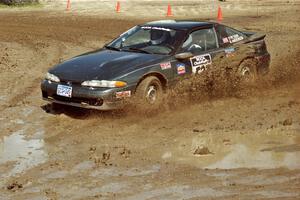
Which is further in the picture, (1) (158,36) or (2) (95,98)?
(1) (158,36)

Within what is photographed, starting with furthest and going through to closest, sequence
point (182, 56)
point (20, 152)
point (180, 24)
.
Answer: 1. point (180, 24)
2. point (182, 56)
3. point (20, 152)

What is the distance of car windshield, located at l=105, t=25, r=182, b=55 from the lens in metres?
9.52

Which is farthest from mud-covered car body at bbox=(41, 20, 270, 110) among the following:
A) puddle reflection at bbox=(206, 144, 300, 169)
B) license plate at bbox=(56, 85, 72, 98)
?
puddle reflection at bbox=(206, 144, 300, 169)

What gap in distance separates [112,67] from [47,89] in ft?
3.58

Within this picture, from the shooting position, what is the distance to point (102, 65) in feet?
29.4

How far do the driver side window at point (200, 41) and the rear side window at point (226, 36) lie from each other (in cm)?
14

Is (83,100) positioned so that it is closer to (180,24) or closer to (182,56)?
(182,56)

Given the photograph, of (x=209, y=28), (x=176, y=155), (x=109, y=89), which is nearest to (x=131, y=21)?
(x=209, y=28)

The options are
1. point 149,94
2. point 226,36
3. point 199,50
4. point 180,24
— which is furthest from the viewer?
point 226,36

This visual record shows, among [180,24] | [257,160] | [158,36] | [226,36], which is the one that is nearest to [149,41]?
[158,36]

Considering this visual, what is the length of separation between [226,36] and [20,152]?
473cm

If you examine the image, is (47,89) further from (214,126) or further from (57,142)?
(214,126)

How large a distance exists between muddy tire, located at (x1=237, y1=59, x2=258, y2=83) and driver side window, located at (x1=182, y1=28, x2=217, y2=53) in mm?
786

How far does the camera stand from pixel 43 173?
6.38 meters
